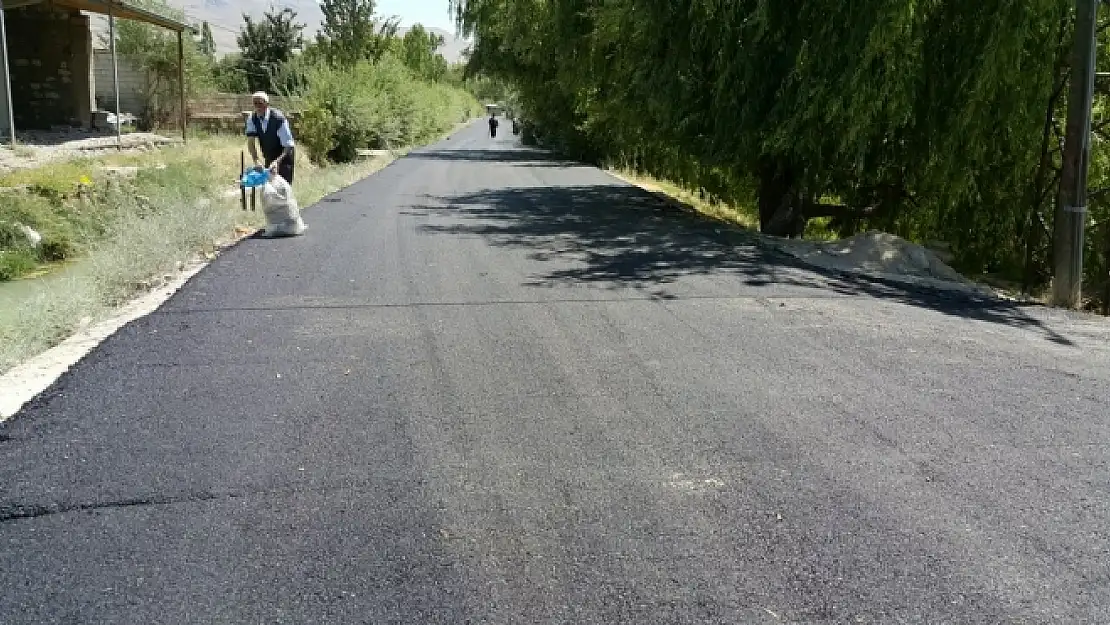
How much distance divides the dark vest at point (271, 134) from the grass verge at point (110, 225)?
0.98 m

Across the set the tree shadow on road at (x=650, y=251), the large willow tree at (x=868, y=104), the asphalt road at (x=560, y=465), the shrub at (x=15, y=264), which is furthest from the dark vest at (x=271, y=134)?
the large willow tree at (x=868, y=104)

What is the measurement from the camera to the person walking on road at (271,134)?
1284 centimetres

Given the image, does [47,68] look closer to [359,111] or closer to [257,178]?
[359,111]

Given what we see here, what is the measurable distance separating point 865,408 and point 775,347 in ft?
4.62

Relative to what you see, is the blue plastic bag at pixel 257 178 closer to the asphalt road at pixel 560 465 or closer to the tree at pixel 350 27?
the asphalt road at pixel 560 465

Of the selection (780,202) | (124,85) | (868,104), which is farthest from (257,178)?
(124,85)

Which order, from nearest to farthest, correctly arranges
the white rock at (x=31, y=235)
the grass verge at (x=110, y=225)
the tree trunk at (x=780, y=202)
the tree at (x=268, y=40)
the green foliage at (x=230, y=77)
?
the grass verge at (x=110, y=225), the white rock at (x=31, y=235), the tree trunk at (x=780, y=202), the green foliage at (x=230, y=77), the tree at (x=268, y=40)

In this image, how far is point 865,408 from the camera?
5.56 metres

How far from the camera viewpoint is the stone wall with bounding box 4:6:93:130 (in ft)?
84.4

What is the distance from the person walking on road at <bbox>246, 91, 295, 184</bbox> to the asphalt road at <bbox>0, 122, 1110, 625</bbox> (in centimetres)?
465

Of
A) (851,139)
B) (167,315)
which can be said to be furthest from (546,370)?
(851,139)

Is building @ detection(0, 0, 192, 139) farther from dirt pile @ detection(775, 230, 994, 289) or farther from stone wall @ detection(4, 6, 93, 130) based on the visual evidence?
dirt pile @ detection(775, 230, 994, 289)

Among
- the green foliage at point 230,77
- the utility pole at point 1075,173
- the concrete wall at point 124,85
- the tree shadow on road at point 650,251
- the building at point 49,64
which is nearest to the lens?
the tree shadow on road at point 650,251

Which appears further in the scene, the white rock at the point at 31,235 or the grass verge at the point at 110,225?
the white rock at the point at 31,235
